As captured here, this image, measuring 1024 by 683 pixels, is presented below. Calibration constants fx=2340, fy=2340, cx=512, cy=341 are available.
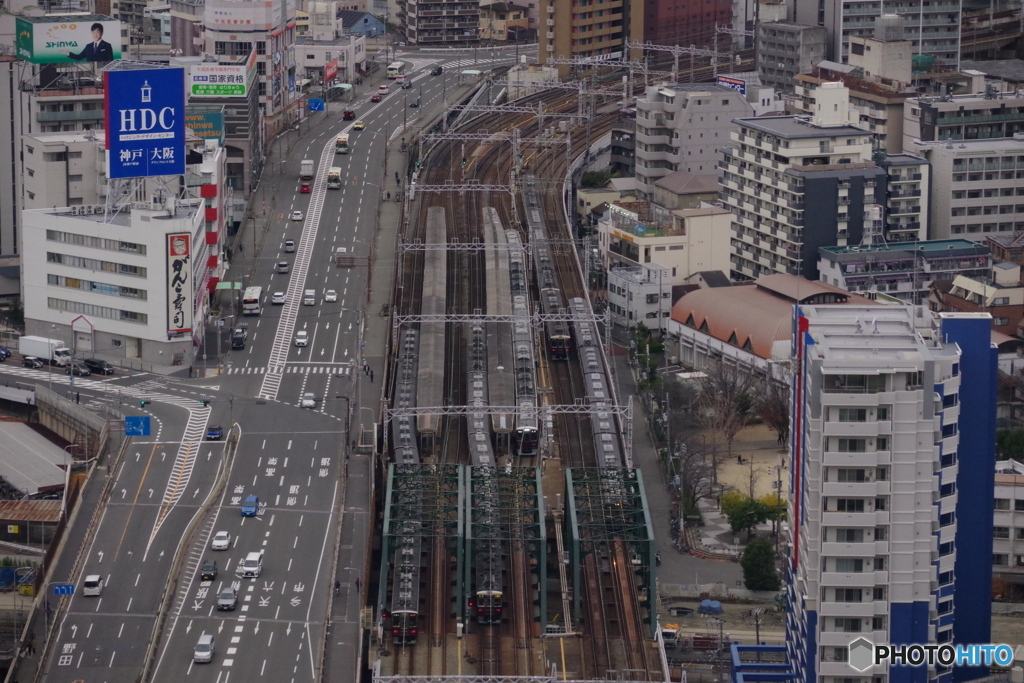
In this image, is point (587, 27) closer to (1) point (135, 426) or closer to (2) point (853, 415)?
(1) point (135, 426)

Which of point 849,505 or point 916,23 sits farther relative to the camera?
point 916,23

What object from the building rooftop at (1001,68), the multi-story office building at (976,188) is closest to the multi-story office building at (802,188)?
the multi-story office building at (976,188)

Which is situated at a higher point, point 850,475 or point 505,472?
point 850,475

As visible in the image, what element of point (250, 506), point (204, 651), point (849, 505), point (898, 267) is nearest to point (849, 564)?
point (849, 505)

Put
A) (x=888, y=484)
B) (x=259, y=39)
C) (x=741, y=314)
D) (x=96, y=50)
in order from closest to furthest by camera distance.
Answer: (x=888, y=484)
(x=741, y=314)
(x=96, y=50)
(x=259, y=39)

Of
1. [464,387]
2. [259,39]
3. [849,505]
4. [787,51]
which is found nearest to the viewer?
[849,505]

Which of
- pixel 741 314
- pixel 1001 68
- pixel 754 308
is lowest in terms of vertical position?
pixel 741 314
